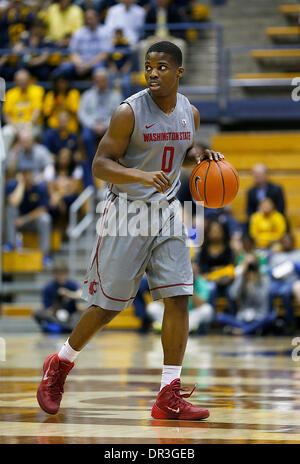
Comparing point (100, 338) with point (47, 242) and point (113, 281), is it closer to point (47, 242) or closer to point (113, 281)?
point (47, 242)

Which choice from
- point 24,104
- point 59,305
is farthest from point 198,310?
point 24,104

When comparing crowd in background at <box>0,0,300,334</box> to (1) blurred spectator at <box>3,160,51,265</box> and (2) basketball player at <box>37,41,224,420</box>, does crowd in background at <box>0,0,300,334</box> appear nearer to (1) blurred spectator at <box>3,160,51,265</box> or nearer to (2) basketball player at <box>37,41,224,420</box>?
(1) blurred spectator at <box>3,160,51,265</box>

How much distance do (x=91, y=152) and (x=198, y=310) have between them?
3.61m

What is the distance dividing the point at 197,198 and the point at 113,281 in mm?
646

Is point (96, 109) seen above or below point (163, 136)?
above

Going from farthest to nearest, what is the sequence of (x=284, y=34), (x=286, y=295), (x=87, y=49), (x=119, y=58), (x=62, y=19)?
(x=62, y=19)
(x=284, y=34)
(x=87, y=49)
(x=119, y=58)
(x=286, y=295)

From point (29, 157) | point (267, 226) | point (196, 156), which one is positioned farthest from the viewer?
point (29, 157)

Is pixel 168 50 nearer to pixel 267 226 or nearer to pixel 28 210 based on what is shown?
pixel 267 226

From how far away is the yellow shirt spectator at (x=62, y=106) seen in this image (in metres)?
15.7

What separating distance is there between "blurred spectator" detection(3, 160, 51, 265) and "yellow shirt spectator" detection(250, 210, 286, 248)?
3.20m

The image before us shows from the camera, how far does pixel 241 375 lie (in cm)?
689

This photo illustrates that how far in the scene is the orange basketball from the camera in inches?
188

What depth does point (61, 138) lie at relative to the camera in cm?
1513

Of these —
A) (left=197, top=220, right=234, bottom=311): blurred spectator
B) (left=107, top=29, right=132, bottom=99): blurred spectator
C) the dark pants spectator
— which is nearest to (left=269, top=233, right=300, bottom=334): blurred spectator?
the dark pants spectator
